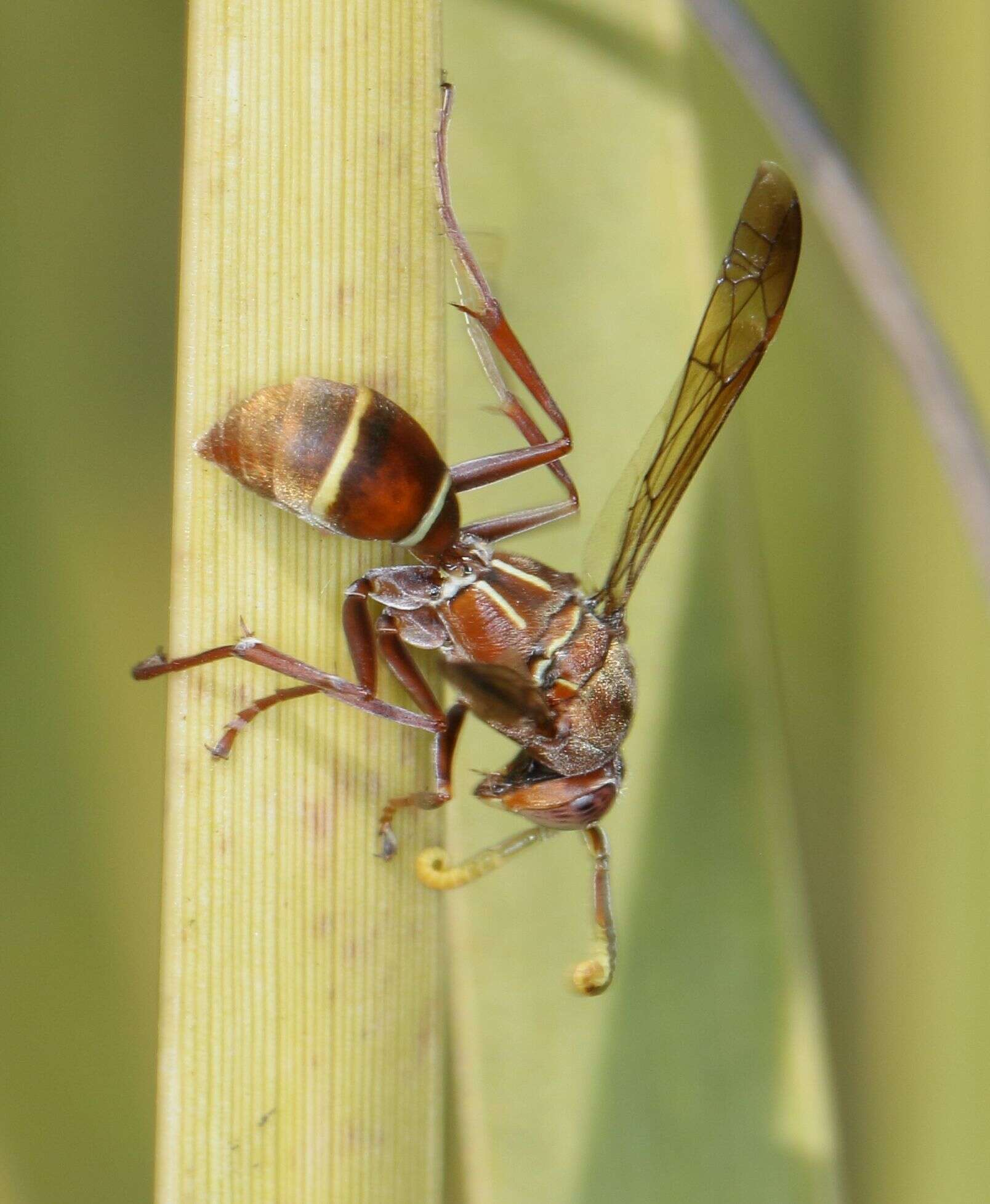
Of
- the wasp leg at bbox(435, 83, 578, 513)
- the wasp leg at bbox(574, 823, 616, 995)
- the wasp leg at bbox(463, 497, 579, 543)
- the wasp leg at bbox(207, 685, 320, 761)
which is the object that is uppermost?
the wasp leg at bbox(435, 83, 578, 513)

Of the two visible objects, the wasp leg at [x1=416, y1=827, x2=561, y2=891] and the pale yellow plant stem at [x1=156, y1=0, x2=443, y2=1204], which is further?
the wasp leg at [x1=416, y1=827, x2=561, y2=891]

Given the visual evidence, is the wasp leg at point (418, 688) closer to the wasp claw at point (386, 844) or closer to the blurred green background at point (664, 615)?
the wasp claw at point (386, 844)

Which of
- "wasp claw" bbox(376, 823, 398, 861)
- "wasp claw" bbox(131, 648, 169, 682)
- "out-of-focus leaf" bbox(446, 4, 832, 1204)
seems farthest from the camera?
"out-of-focus leaf" bbox(446, 4, 832, 1204)

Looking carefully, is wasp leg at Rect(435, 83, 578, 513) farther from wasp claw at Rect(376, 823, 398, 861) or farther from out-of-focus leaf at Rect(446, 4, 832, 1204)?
wasp claw at Rect(376, 823, 398, 861)

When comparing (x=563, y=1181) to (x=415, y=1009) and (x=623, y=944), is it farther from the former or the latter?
(x=415, y=1009)

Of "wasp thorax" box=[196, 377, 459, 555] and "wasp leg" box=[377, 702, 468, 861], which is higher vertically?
"wasp thorax" box=[196, 377, 459, 555]

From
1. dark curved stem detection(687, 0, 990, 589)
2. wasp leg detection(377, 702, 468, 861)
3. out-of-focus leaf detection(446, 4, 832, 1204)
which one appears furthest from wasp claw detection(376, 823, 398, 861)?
dark curved stem detection(687, 0, 990, 589)

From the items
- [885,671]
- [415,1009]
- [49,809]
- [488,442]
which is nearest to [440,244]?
[488,442]
